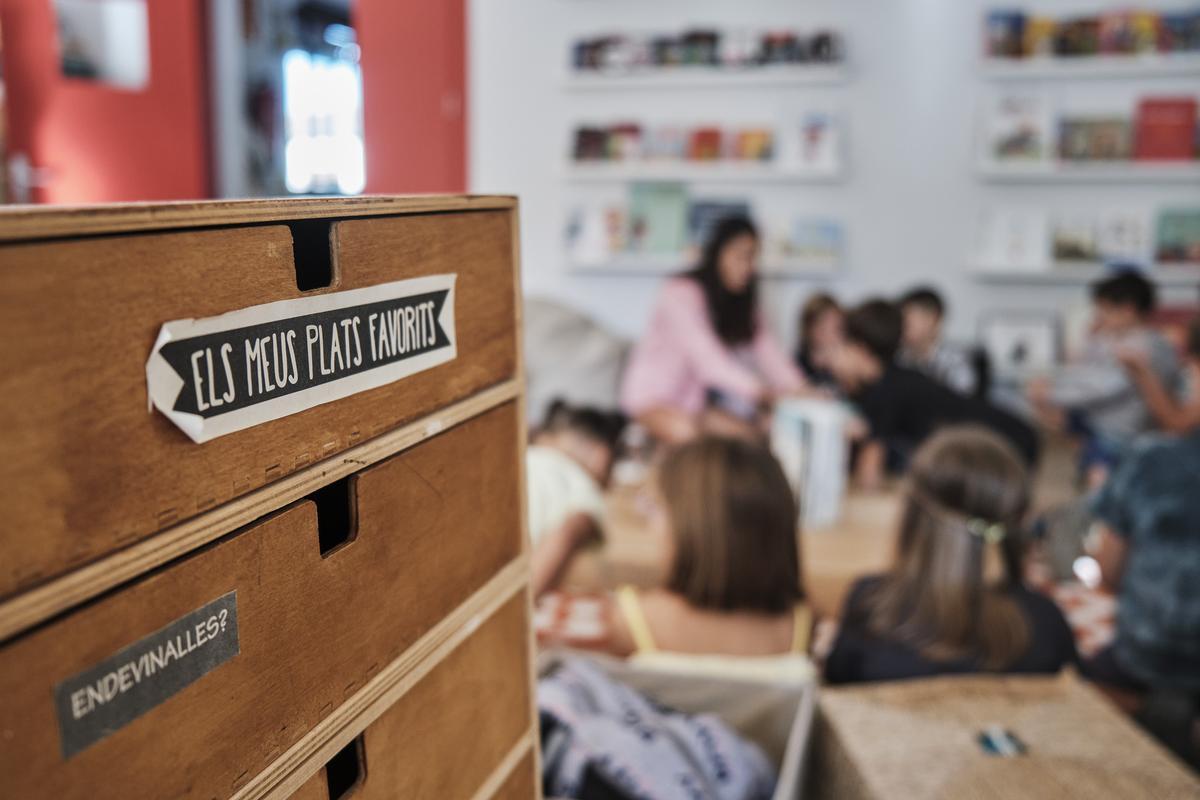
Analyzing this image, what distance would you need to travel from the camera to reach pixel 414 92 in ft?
16.3

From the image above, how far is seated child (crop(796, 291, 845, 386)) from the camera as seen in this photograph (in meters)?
4.26

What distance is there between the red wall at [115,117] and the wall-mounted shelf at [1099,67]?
3.92 m

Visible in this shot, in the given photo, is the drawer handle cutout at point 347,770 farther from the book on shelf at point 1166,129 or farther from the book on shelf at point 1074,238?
the book on shelf at point 1166,129

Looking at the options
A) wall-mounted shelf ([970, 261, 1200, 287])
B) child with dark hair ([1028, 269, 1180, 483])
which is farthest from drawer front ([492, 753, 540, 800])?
wall-mounted shelf ([970, 261, 1200, 287])

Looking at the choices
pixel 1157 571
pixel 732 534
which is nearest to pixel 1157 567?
pixel 1157 571

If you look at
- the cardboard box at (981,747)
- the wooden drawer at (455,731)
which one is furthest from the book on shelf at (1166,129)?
the wooden drawer at (455,731)

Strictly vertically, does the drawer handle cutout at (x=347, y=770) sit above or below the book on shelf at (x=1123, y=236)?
below

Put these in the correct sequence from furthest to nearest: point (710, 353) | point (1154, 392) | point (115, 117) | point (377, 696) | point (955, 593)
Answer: point (115, 117), point (710, 353), point (1154, 392), point (955, 593), point (377, 696)

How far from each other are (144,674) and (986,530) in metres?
1.63

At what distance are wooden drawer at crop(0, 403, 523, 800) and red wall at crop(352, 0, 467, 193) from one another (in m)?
4.29

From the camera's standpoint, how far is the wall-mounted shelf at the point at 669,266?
467 centimetres

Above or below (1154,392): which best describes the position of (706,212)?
above

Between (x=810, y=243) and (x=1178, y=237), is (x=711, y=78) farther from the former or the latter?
(x=1178, y=237)

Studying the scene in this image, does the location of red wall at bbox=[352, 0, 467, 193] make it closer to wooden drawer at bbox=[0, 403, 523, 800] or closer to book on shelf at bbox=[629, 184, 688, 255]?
book on shelf at bbox=[629, 184, 688, 255]
